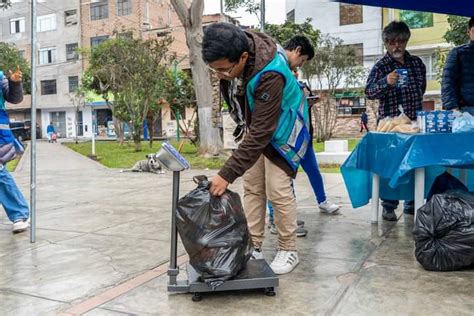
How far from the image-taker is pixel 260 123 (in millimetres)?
2652

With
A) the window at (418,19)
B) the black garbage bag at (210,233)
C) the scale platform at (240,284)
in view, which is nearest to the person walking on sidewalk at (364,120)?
the window at (418,19)

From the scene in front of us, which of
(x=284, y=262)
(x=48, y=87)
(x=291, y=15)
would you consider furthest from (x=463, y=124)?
(x=48, y=87)

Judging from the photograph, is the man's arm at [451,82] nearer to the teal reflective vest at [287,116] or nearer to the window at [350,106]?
the teal reflective vest at [287,116]

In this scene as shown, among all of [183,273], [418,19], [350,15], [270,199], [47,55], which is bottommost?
[183,273]

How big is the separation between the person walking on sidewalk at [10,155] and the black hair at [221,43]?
2486 mm

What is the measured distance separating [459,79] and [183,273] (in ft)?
9.43

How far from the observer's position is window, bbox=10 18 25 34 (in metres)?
41.8

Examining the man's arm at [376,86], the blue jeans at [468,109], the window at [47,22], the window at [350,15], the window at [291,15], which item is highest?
the window at [47,22]

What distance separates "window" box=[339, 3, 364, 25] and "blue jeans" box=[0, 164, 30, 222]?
2596cm

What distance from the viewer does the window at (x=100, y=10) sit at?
36.6 metres

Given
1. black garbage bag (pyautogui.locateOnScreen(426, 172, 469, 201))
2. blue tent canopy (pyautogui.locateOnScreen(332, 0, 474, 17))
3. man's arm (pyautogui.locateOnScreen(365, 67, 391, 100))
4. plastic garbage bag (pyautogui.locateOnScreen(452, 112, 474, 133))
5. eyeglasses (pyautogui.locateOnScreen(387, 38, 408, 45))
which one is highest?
blue tent canopy (pyautogui.locateOnScreen(332, 0, 474, 17))

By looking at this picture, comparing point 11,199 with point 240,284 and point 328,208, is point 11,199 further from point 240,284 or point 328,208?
point 328,208

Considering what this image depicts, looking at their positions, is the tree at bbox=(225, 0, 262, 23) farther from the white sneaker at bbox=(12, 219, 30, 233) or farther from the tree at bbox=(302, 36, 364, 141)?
the white sneaker at bbox=(12, 219, 30, 233)

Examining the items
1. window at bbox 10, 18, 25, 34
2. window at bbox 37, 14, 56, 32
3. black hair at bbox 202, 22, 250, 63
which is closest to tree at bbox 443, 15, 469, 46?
black hair at bbox 202, 22, 250, 63
